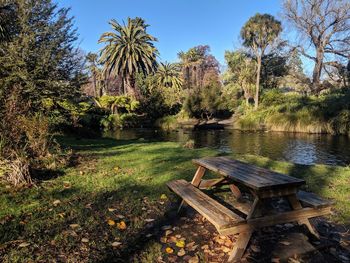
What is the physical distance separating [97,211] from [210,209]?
1.69m

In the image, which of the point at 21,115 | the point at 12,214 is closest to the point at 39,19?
the point at 21,115

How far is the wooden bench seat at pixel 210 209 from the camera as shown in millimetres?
2972

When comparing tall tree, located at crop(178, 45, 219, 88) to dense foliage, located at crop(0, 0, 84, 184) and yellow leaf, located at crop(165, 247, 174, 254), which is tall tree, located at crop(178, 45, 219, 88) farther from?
yellow leaf, located at crop(165, 247, 174, 254)

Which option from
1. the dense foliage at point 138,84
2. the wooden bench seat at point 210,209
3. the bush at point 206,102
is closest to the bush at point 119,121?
the dense foliage at point 138,84

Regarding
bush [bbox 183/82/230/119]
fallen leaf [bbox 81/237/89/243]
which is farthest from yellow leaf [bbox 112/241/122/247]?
bush [bbox 183/82/230/119]

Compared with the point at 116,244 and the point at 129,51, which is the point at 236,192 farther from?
the point at 129,51

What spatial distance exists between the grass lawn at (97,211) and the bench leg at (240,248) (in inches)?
27.7

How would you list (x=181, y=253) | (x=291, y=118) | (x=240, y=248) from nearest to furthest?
1. (x=240, y=248)
2. (x=181, y=253)
3. (x=291, y=118)

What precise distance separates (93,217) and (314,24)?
31.5 meters

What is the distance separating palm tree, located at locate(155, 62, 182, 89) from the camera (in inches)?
1635

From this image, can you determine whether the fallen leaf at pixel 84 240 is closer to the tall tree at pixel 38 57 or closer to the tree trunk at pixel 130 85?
the tall tree at pixel 38 57

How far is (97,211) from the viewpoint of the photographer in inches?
166

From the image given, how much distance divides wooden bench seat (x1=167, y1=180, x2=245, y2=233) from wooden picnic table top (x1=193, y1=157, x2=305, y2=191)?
1.11 ft

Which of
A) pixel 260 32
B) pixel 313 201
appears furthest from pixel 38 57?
pixel 260 32
